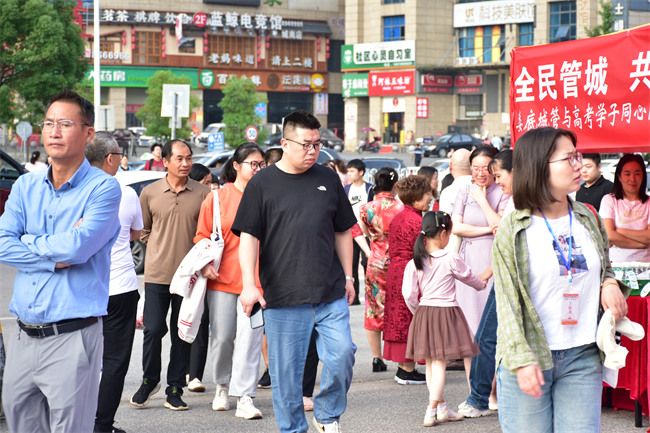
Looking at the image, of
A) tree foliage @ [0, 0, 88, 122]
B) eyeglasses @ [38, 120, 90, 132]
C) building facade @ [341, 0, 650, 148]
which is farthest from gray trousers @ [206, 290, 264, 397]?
building facade @ [341, 0, 650, 148]

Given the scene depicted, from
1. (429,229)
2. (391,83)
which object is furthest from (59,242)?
(391,83)

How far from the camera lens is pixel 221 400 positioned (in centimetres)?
670

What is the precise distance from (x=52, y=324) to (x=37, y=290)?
16 centimetres

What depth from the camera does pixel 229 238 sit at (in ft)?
21.6

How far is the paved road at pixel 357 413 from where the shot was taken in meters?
6.24

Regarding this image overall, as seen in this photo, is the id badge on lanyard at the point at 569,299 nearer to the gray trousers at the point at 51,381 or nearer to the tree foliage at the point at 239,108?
the gray trousers at the point at 51,381

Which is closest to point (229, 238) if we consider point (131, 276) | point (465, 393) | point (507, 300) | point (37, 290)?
point (131, 276)

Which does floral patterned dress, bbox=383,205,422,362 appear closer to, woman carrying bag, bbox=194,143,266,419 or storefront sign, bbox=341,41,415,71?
woman carrying bag, bbox=194,143,266,419

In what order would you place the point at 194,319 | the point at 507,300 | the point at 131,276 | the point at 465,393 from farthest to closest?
1. the point at 465,393
2. the point at 194,319
3. the point at 131,276
4. the point at 507,300

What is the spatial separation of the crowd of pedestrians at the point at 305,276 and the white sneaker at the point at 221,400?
0.02 m

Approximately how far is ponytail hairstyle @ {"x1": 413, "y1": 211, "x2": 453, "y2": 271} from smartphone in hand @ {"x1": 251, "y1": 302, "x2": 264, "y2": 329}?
1.64 metres

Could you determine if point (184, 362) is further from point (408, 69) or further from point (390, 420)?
point (408, 69)

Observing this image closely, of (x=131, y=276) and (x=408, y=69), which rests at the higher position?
(x=408, y=69)

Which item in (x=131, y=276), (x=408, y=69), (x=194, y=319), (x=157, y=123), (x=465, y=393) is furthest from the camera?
(x=408, y=69)
